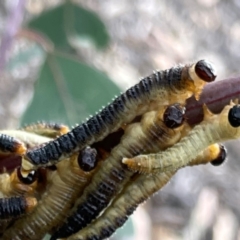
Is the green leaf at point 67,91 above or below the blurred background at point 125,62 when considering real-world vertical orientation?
below

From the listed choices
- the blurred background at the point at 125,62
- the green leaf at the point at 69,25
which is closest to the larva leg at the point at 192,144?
the blurred background at the point at 125,62

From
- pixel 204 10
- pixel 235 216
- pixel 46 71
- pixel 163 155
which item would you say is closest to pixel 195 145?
pixel 163 155

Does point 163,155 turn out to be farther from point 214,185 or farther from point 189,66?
point 214,185

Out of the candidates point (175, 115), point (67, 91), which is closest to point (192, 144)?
point (175, 115)

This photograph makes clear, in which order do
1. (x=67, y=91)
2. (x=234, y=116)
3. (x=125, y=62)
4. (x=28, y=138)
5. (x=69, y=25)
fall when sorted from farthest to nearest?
(x=125, y=62), (x=69, y=25), (x=67, y=91), (x=28, y=138), (x=234, y=116)

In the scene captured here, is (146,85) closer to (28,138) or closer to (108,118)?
(108,118)

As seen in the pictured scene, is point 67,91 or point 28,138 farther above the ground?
point 67,91

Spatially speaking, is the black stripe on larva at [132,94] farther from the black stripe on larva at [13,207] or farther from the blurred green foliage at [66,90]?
the blurred green foliage at [66,90]

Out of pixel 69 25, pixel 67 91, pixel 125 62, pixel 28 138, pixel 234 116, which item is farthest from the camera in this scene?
pixel 125 62
